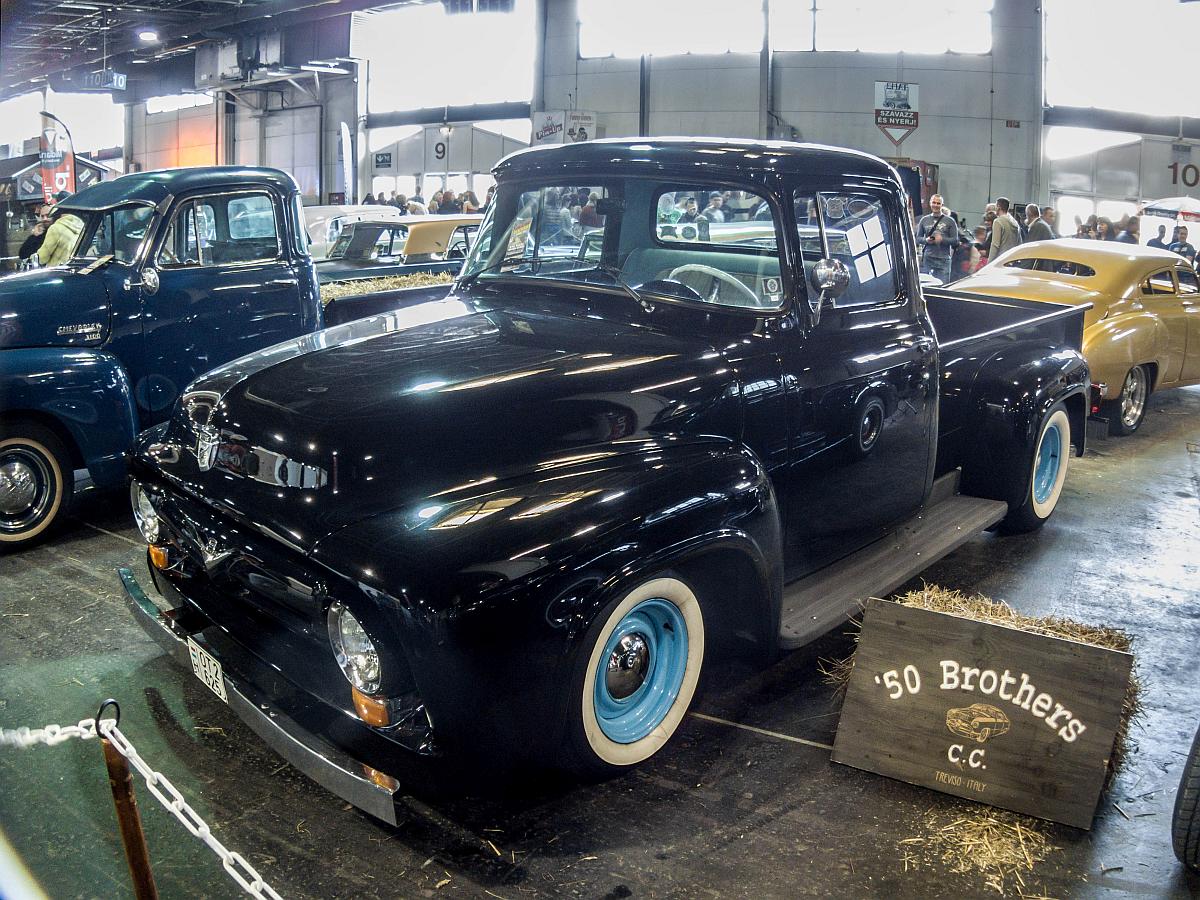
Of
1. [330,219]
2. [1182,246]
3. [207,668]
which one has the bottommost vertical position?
[207,668]

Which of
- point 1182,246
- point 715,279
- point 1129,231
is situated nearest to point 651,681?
point 715,279

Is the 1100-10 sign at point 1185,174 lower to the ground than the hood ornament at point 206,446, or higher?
higher

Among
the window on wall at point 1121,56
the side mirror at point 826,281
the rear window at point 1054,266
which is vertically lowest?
the side mirror at point 826,281

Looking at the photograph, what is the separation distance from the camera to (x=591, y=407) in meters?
3.32

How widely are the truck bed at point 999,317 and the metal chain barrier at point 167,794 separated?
4605mm

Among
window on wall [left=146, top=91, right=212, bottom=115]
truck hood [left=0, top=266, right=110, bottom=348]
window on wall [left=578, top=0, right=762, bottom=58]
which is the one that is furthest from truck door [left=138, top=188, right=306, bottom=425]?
window on wall [left=146, top=91, right=212, bottom=115]

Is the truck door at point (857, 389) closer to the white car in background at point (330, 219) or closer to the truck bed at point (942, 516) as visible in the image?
the truck bed at point (942, 516)

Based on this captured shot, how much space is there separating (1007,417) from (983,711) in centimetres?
242

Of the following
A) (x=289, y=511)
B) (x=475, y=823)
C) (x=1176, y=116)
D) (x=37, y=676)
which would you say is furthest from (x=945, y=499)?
(x=1176, y=116)

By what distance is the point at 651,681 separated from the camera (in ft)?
11.1

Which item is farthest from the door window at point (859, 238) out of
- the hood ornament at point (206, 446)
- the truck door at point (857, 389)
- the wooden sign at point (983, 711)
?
the hood ornament at point (206, 446)

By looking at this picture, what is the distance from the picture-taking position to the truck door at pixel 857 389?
390 cm

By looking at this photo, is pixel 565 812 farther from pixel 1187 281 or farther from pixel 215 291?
pixel 1187 281

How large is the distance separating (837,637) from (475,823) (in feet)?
6.66
